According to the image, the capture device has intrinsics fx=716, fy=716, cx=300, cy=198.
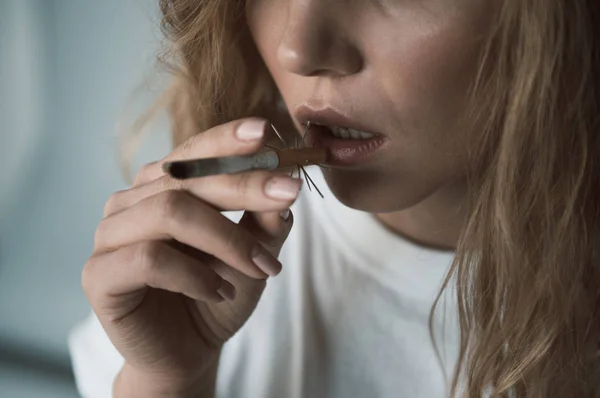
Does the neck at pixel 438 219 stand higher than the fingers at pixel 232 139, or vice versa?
the fingers at pixel 232 139

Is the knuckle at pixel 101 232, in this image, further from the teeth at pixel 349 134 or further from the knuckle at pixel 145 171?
the teeth at pixel 349 134

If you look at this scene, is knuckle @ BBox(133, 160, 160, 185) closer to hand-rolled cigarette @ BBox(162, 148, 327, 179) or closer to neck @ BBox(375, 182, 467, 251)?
hand-rolled cigarette @ BBox(162, 148, 327, 179)

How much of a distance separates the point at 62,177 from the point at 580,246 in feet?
2.90

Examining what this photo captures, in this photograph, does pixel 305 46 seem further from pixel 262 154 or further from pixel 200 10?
pixel 200 10

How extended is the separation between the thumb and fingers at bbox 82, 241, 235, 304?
0.17 feet

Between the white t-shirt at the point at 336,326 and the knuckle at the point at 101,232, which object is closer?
the knuckle at the point at 101,232

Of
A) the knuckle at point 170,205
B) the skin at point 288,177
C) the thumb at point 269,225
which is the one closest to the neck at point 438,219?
the skin at point 288,177

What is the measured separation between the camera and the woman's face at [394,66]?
584 millimetres

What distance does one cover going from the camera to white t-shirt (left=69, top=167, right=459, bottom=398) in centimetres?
81

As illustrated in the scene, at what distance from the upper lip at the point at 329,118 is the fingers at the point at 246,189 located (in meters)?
0.09

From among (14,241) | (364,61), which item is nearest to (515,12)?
(364,61)

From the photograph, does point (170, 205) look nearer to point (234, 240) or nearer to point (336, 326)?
point (234, 240)

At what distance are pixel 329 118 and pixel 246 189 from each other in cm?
12

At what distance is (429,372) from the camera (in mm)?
814
